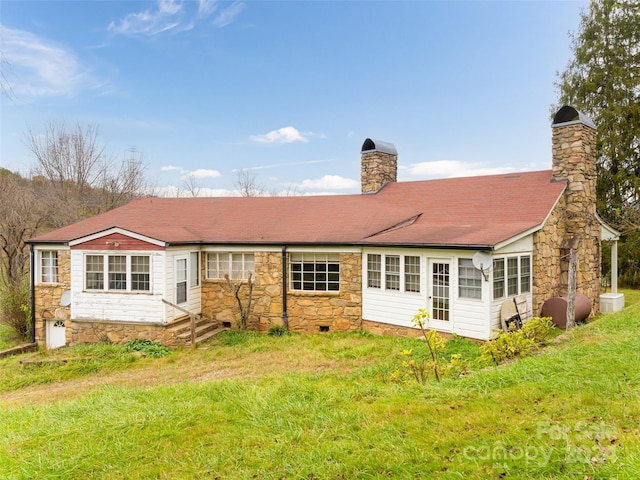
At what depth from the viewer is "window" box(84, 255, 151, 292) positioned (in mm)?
11867

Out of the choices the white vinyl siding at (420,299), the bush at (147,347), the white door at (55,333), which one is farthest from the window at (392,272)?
the white door at (55,333)

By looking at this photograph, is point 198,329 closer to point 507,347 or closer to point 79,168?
point 507,347

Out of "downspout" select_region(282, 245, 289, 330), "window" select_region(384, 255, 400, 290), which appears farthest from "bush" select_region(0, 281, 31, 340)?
"window" select_region(384, 255, 400, 290)

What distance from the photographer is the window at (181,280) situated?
40.3 feet

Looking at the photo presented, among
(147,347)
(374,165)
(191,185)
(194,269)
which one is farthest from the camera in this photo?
(191,185)

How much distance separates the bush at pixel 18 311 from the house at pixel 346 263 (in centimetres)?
153

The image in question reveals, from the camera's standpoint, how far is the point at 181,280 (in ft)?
40.8

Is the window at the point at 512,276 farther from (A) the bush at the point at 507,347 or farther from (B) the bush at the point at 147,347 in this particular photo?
(B) the bush at the point at 147,347

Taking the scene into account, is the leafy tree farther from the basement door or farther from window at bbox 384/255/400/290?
window at bbox 384/255/400/290

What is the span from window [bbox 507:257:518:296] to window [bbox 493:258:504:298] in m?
0.36

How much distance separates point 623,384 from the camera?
4.94 metres

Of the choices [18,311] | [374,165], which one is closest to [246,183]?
[374,165]

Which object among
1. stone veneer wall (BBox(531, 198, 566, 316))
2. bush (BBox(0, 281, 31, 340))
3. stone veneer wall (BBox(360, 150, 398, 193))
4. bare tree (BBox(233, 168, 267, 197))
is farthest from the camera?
bare tree (BBox(233, 168, 267, 197))

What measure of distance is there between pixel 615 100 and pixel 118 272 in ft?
84.3
